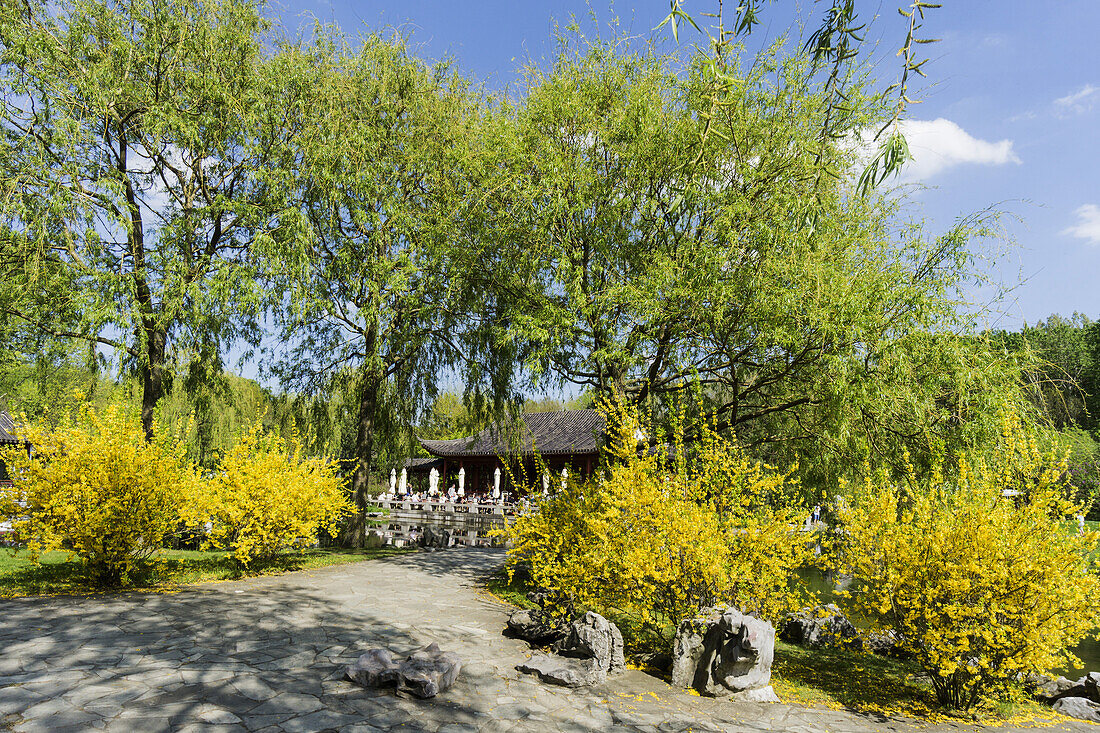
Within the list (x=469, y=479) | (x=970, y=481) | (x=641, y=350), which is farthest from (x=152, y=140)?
(x=469, y=479)

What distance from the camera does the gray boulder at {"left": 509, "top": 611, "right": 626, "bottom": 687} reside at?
17.5 feet

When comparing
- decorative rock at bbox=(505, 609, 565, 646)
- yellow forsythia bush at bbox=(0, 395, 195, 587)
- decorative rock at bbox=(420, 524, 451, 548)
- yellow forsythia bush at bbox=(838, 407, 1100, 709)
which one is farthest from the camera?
decorative rock at bbox=(420, 524, 451, 548)

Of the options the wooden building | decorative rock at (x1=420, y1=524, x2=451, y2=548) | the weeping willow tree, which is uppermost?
the weeping willow tree

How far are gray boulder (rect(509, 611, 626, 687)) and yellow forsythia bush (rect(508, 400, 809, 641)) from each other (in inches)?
16.2

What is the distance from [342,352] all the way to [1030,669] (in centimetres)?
1241

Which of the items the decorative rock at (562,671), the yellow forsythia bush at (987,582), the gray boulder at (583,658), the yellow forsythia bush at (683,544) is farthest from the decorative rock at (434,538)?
the yellow forsythia bush at (987,582)

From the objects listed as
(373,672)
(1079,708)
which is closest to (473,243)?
(373,672)

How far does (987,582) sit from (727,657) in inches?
90.0

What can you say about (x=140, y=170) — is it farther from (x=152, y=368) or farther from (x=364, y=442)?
(x=364, y=442)

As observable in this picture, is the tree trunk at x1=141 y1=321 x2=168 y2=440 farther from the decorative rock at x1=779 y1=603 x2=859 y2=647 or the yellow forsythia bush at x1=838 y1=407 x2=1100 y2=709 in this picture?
the yellow forsythia bush at x1=838 y1=407 x2=1100 y2=709

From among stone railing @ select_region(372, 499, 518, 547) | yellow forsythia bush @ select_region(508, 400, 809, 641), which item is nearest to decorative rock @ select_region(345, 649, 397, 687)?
yellow forsythia bush @ select_region(508, 400, 809, 641)

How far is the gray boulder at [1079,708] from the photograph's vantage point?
6090 millimetres

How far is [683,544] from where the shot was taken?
5.74 m

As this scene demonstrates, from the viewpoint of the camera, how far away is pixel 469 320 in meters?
11.9
